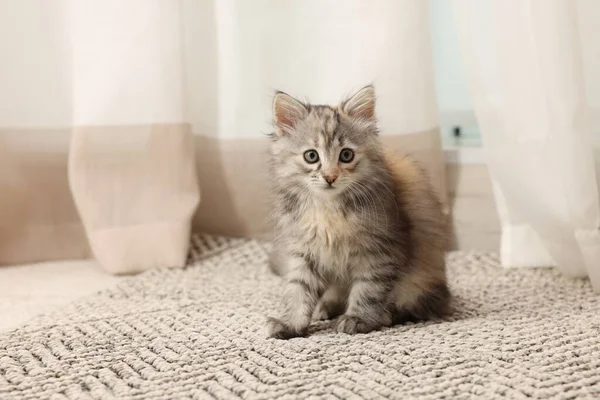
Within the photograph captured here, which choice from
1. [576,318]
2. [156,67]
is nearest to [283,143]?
[156,67]

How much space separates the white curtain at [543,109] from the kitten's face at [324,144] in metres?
0.39

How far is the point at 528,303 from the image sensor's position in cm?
149

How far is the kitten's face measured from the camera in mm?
1301

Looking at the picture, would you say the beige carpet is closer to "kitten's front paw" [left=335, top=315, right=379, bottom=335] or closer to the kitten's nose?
"kitten's front paw" [left=335, top=315, right=379, bottom=335]

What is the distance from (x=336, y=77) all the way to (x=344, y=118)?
497 mm

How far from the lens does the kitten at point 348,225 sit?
1311 mm

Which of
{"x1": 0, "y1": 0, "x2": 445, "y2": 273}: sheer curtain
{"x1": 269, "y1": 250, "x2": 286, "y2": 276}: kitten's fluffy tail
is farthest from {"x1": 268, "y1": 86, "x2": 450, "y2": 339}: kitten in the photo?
{"x1": 0, "y1": 0, "x2": 445, "y2": 273}: sheer curtain

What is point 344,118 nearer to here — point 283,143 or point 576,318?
point 283,143

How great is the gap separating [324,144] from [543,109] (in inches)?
20.7

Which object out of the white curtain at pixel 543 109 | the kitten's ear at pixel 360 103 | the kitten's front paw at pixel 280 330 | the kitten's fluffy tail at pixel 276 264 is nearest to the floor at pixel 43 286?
the kitten's fluffy tail at pixel 276 264

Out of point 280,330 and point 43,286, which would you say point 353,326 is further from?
point 43,286

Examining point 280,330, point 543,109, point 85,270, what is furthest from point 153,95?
point 543,109

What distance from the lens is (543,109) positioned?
1552mm

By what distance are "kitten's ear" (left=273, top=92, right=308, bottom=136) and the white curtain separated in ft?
1.65
